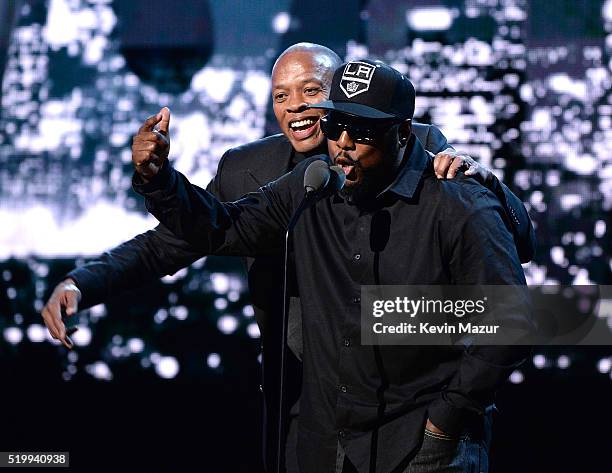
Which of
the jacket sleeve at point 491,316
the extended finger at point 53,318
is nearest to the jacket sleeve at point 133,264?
the extended finger at point 53,318

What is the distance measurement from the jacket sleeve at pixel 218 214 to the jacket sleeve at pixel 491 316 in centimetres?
53

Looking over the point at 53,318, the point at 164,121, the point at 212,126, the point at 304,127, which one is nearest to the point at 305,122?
the point at 304,127

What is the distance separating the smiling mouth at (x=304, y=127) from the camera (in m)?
2.68

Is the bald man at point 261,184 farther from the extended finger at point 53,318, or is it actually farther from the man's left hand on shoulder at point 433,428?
the man's left hand on shoulder at point 433,428

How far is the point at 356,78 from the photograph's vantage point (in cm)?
203

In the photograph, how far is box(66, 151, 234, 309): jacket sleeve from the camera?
89.5 inches

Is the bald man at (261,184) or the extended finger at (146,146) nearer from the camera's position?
the extended finger at (146,146)

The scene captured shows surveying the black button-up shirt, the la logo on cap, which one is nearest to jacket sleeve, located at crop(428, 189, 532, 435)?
the black button-up shirt

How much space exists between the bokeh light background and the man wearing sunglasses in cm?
181

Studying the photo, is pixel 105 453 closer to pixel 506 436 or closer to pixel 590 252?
pixel 506 436

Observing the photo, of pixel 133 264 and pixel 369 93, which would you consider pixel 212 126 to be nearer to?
pixel 133 264

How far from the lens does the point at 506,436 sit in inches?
160

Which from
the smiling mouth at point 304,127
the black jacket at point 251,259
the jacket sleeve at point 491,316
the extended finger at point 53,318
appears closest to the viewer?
the jacket sleeve at point 491,316

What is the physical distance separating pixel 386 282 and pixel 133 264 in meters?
0.71
